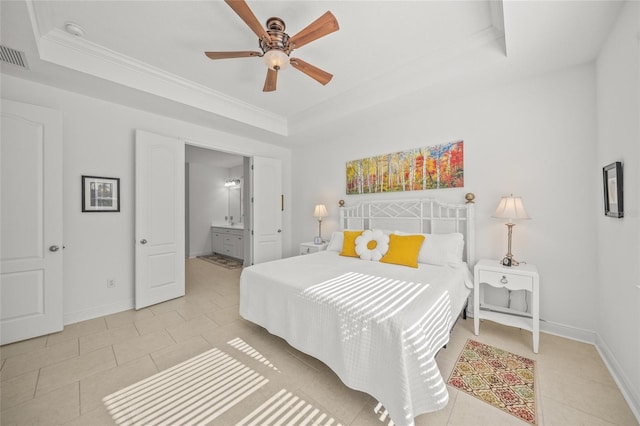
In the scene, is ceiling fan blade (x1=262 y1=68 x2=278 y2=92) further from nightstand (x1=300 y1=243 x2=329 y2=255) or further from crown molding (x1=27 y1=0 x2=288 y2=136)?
nightstand (x1=300 y1=243 x2=329 y2=255)

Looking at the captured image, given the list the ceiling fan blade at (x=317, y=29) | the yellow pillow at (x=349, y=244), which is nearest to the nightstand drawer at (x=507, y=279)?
the yellow pillow at (x=349, y=244)

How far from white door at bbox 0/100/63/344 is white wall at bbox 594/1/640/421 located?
4903 millimetres

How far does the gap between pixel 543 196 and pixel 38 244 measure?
522 cm

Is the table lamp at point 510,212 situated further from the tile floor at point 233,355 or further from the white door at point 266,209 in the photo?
the white door at point 266,209

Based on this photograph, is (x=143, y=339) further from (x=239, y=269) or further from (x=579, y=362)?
(x=579, y=362)

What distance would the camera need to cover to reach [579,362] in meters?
2.01

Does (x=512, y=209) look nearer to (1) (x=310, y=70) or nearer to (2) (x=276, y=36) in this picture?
(1) (x=310, y=70)

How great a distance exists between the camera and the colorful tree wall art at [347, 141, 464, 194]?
3.04 m

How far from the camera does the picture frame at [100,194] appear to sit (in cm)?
291

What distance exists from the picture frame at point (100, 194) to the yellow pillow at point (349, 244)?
2.98 m

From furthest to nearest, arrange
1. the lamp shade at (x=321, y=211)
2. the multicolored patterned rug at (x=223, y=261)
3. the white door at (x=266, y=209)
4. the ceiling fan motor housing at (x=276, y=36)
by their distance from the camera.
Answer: the multicolored patterned rug at (x=223, y=261)
the white door at (x=266, y=209)
the lamp shade at (x=321, y=211)
the ceiling fan motor housing at (x=276, y=36)

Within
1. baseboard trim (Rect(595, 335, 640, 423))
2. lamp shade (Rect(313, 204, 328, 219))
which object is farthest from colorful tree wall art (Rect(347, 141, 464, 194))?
baseboard trim (Rect(595, 335, 640, 423))

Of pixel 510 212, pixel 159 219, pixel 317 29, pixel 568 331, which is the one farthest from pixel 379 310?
pixel 159 219

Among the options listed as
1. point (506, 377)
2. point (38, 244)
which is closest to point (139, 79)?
point (38, 244)
